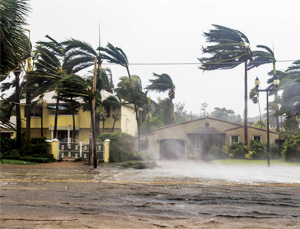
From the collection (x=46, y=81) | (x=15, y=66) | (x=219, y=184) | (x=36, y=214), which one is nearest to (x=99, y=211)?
(x=36, y=214)

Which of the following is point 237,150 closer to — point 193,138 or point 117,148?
point 193,138

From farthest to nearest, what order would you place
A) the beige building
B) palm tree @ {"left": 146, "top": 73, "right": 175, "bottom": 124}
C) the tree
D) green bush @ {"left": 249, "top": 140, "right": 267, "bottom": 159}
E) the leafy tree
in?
the leafy tree < palm tree @ {"left": 146, "top": 73, "right": 175, "bottom": 124} < the beige building < green bush @ {"left": 249, "top": 140, "right": 267, "bottom": 159} < the tree

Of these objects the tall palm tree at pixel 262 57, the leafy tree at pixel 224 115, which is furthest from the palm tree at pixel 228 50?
the leafy tree at pixel 224 115

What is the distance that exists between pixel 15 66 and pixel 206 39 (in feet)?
87.6

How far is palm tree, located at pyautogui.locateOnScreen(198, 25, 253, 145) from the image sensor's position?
29.7 meters

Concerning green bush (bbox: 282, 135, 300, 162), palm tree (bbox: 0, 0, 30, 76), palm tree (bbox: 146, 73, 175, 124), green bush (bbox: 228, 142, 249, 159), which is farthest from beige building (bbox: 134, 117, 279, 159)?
palm tree (bbox: 0, 0, 30, 76)

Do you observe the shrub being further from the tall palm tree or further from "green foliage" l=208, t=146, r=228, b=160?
the tall palm tree

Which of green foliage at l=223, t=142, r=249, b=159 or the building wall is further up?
the building wall

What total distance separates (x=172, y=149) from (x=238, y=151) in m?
7.53

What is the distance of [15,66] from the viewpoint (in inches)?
264

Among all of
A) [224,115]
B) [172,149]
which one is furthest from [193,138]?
[224,115]

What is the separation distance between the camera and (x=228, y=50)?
30.3 m

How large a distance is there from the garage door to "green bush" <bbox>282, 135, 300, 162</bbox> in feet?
36.9

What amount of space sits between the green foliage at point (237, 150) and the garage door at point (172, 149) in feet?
18.0
